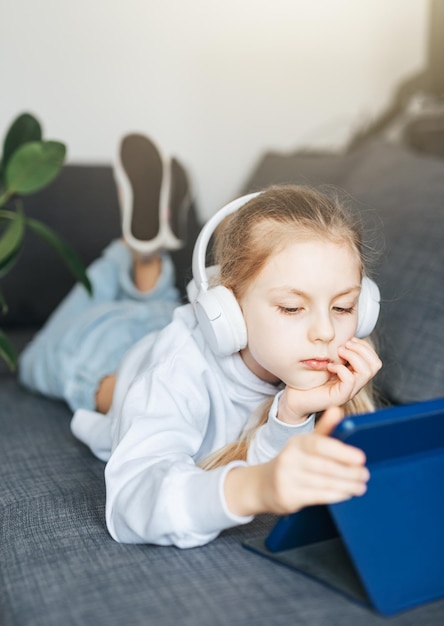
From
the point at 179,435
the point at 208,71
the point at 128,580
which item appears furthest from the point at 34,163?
the point at 208,71

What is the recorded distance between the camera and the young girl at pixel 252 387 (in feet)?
2.70

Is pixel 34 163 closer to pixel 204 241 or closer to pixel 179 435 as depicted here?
pixel 204 241

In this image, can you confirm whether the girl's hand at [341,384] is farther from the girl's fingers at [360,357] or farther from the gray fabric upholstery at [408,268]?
the gray fabric upholstery at [408,268]

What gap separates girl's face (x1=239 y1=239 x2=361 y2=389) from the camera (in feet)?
3.03

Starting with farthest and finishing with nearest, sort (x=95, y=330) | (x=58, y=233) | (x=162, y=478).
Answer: (x=58, y=233) → (x=95, y=330) → (x=162, y=478)

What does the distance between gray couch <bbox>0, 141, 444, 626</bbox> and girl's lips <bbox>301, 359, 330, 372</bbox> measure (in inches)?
7.8

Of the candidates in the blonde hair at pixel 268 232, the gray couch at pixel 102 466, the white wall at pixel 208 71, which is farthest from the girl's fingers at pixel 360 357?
the white wall at pixel 208 71

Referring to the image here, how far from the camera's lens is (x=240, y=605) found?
76 centimetres

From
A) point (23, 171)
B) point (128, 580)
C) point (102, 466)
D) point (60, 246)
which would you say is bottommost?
point (102, 466)

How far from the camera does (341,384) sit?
0.92 meters

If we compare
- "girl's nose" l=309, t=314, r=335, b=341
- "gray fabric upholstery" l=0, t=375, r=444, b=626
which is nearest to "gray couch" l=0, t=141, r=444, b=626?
"gray fabric upholstery" l=0, t=375, r=444, b=626

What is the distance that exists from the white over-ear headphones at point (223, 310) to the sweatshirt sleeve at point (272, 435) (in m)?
0.10

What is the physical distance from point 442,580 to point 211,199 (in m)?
1.77

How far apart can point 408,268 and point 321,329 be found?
49 cm
